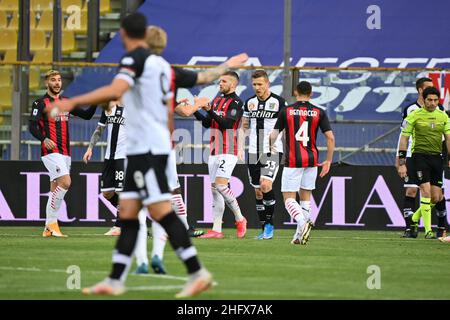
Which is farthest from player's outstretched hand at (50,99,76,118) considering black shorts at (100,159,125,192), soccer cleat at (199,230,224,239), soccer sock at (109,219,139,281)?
black shorts at (100,159,125,192)

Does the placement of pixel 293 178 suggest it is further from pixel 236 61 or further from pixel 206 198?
pixel 236 61

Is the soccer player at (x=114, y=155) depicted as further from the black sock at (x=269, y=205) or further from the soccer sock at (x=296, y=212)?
the soccer sock at (x=296, y=212)

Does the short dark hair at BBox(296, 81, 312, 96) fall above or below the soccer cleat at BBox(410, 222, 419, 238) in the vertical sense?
above

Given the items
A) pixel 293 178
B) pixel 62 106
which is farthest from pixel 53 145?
pixel 62 106

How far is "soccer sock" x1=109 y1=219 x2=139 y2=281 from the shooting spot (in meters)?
9.09

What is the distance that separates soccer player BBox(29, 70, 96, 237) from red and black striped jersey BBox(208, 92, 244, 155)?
1.88 metres

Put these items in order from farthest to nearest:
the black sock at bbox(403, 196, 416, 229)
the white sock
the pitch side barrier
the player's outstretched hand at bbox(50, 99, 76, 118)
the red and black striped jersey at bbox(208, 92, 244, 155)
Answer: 1. the pitch side barrier
2. the black sock at bbox(403, 196, 416, 229)
3. the red and black striped jersey at bbox(208, 92, 244, 155)
4. the white sock
5. the player's outstretched hand at bbox(50, 99, 76, 118)

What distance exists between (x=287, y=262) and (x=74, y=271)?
2.66 m

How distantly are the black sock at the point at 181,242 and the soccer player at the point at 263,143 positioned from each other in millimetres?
Result: 7710

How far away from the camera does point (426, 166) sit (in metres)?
17.5

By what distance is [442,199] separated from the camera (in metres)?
A: 18.0

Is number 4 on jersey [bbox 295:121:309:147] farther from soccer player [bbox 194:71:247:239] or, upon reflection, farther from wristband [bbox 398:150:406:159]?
wristband [bbox 398:150:406:159]
